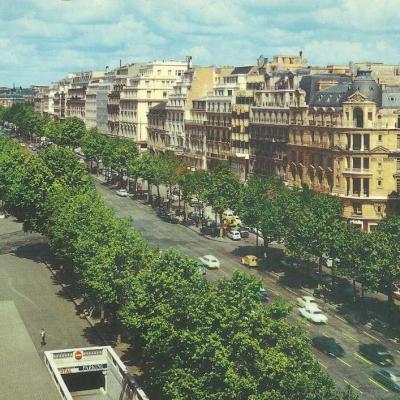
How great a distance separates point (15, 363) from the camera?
68000mm

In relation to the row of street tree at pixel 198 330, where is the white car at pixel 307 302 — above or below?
below

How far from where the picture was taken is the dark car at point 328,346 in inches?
3171

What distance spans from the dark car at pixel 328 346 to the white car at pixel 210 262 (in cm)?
3082

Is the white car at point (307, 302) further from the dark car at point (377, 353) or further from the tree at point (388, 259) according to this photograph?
the dark car at point (377, 353)

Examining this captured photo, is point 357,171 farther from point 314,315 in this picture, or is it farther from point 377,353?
point 377,353

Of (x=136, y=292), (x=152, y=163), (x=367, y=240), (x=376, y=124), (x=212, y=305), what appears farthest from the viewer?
(x=152, y=163)

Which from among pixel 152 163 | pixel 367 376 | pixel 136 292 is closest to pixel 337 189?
pixel 152 163

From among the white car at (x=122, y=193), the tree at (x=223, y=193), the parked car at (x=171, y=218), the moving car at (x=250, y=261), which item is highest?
the tree at (x=223, y=193)

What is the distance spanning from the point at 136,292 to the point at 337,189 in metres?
72.8

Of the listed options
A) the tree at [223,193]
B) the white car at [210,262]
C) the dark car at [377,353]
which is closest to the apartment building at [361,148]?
the tree at [223,193]

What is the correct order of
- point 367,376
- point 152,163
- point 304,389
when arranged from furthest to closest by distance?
point 152,163 → point 367,376 → point 304,389

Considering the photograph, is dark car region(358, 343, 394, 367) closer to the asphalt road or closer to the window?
the asphalt road

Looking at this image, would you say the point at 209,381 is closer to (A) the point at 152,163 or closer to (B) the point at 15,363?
(B) the point at 15,363

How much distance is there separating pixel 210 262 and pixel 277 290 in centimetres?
1443
